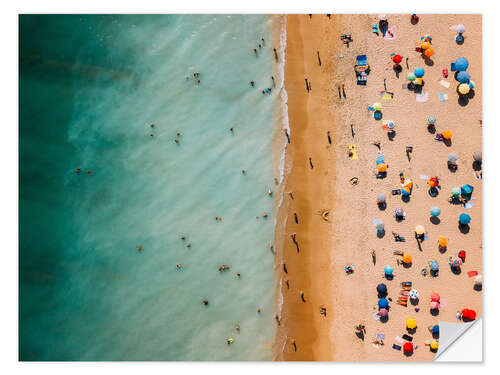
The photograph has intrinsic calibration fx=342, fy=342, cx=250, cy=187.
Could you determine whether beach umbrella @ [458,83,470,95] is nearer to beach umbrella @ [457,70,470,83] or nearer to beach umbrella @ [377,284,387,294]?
beach umbrella @ [457,70,470,83]

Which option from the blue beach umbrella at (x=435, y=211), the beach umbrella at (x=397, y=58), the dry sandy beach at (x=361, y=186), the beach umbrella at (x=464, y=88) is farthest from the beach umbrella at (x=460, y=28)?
the blue beach umbrella at (x=435, y=211)

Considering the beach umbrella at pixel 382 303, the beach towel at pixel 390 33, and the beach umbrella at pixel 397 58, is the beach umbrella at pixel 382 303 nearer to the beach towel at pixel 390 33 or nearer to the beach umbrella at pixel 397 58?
the beach umbrella at pixel 397 58

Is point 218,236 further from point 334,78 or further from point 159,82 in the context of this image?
point 334,78

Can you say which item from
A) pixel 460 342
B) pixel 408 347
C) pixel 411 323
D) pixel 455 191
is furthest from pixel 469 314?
pixel 455 191

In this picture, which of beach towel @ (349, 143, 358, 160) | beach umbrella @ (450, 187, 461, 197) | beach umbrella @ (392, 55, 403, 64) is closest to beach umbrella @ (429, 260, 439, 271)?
beach umbrella @ (450, 187, 461, 197)

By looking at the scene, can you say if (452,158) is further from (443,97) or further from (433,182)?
(443,97)

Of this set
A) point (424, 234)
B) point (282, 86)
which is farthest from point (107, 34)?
point (424, 234)
